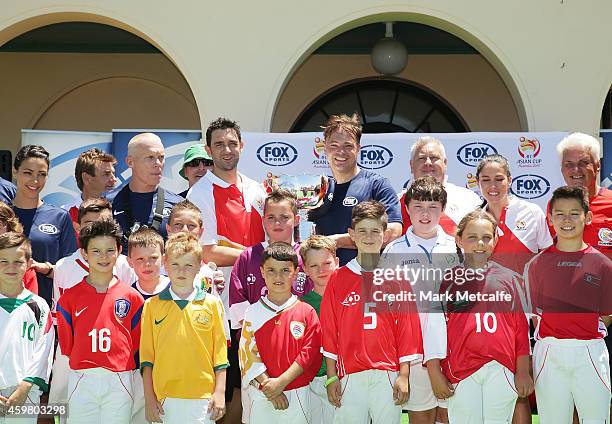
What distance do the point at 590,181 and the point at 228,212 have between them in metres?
2.41

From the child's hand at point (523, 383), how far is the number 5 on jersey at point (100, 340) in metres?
2.35

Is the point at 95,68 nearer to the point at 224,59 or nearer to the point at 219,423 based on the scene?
the point at 224,59

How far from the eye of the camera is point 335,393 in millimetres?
4645

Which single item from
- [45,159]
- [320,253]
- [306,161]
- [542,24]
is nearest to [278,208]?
[320,253]

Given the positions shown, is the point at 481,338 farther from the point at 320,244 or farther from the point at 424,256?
the point at 320,244

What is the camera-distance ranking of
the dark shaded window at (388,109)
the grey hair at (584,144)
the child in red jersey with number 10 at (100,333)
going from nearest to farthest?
1. the child in red jersey with number 10 at (100,333)
2. the grey hair at (584,144)
3. the dark shaded window at (388,109)

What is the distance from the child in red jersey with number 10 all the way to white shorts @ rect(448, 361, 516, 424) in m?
1.88

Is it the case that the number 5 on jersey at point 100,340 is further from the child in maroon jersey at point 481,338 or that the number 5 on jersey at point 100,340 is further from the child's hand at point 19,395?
the child in maroon jersey at point 481,338

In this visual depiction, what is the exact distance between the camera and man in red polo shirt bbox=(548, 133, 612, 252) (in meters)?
5.19

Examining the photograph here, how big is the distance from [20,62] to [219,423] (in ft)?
29.7

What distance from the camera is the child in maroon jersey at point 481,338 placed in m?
4.57

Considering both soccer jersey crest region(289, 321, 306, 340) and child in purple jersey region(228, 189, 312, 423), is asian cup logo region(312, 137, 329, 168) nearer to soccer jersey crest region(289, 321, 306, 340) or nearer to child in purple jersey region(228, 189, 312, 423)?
child in purple jersey region(228, 189, 312, 423)

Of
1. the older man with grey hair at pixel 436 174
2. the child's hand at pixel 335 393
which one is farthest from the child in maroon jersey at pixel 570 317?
the child's hand at pixel 335 393

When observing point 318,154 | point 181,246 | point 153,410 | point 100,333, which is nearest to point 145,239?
point 181,246
